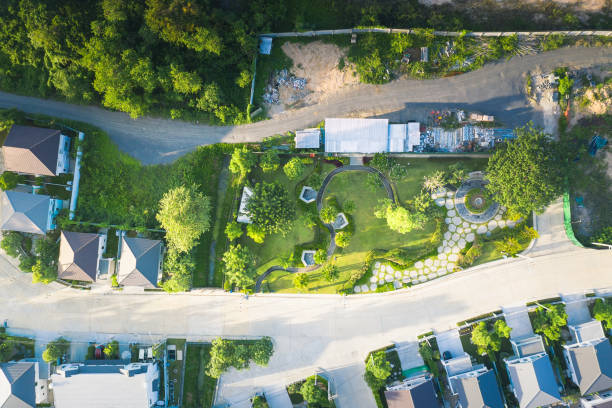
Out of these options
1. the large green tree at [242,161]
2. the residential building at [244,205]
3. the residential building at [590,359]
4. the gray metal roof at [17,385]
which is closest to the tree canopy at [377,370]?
the residential building at [590,359]

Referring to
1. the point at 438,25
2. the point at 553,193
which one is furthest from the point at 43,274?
the point at 553,193

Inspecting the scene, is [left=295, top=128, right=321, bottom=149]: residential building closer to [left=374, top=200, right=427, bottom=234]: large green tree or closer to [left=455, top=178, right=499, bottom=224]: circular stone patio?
[left=374, top=200, right=427, bottom=234]: large green tree

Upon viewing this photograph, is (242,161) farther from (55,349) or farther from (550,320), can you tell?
→ (550,320)

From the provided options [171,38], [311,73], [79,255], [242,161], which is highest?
[171,38]

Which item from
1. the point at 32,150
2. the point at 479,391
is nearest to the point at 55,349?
the point at 32,150

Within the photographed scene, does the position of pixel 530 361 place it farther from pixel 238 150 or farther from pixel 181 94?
pixel 181 94
